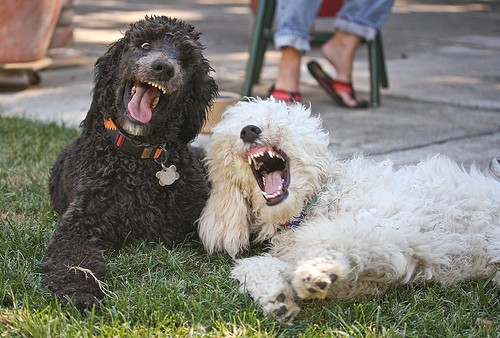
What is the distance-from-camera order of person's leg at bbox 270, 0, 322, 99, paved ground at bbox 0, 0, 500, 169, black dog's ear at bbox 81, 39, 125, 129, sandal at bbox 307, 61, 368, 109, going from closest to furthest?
1. black dog's ear at bbox 81, 39, 125, 129
2. paved ground at bbox 0, 0, 500, 169
3. person's leg at bbox 270, 0, 322, 99
4. sandal at bbox 307, 61, 368, 109

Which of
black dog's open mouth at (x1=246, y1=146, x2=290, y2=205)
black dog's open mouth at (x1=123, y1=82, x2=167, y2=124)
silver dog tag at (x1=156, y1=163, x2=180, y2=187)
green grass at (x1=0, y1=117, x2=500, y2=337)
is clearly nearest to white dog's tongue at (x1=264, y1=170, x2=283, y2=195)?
black dog's open mouth at (x1=246, y1=146, x2=290, y2=205)

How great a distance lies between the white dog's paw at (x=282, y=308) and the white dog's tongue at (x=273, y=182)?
58 cm

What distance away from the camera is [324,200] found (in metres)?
3.29

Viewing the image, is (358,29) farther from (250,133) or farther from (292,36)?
(250,133)

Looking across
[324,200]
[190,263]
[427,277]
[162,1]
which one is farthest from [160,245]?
A: [162,1]

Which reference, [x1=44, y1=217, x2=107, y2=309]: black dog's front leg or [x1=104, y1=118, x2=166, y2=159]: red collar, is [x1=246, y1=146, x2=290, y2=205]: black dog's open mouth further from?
[x1=44, y1=217, x2=107, y2=309]: black dog's front leg

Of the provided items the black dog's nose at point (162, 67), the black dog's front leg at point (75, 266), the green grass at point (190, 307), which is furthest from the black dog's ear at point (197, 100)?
the black dog's front leg at point (75, 266)

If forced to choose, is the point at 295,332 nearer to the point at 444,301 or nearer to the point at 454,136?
the point at 444,301

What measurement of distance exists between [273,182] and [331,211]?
266 mm

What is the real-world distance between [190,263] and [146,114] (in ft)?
2.20

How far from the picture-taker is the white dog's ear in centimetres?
333

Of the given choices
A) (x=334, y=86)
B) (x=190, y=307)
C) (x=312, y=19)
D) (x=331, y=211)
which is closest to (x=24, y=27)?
(x=312, y=19)

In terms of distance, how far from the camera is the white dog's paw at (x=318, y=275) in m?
2.72

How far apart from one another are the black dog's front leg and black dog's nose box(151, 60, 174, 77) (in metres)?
0.72
